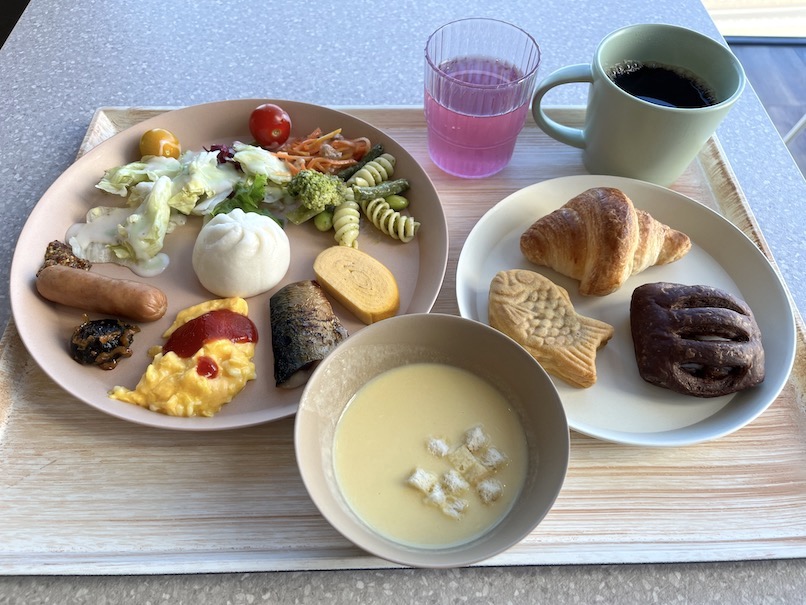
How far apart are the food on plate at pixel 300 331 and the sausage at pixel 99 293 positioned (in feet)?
1.04

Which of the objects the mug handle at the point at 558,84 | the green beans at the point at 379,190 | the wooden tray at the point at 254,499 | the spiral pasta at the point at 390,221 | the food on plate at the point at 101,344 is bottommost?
the wooden tray at the point at 254,499

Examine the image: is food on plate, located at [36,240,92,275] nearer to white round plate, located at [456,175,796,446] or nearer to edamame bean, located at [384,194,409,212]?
edamame bean, located at [384,194,409,212]

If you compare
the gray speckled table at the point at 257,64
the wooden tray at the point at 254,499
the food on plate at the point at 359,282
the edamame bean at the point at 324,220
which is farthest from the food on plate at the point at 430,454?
the gray speckled table at the point at 257,64

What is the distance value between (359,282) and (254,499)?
24.3 inches

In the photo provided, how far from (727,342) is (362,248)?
100cm

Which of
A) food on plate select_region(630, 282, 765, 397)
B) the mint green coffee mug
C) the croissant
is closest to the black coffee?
the mint green coffee mug

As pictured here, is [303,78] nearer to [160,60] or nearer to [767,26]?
[160,60]

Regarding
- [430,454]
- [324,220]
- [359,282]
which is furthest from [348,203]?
[430,454]

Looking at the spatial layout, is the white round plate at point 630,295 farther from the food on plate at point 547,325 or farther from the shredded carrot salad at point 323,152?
the shredded carrot salad at point 323,152

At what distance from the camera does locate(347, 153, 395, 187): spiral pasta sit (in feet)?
6.02

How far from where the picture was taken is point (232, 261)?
1587 mm

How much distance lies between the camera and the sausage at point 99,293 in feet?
4.93

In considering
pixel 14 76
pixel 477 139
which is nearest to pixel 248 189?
pixel 477 139

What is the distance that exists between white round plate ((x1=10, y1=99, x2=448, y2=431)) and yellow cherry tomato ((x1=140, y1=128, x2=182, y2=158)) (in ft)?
0.17
